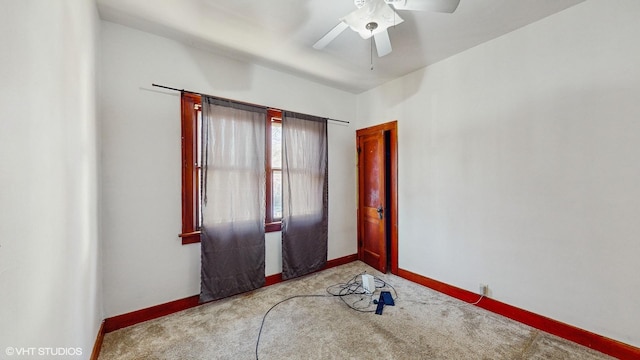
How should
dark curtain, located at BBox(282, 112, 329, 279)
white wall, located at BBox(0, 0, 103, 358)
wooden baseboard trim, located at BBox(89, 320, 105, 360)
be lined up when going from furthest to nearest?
dark curtain, located at BBox(282, 112, 329, 279)
wooden baseboard trim, located at BBox(89, 320, 105, 360)
white wall, located at BBox(0, 0, 103, 358)

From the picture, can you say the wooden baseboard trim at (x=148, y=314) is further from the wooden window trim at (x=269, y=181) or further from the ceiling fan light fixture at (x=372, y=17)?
the ceiling fan light fixture at (x=372, y=17)

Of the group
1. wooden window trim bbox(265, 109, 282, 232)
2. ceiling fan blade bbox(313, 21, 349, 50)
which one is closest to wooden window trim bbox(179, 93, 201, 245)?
wooden window trim bbox(265, 109, 282, 232)

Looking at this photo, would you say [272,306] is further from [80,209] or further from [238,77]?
[238,77]

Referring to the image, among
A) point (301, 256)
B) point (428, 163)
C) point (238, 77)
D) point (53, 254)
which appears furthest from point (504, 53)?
point (53, 254)

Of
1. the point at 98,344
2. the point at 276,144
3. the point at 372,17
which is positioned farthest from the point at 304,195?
the point at 98,344

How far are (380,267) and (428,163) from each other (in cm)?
172


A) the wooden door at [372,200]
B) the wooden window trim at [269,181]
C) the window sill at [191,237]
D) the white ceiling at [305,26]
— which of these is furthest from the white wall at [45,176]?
the wooden door at [372,200]

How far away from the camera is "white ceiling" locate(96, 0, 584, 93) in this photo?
6.62 ft

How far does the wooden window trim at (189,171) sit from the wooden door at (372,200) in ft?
8.27

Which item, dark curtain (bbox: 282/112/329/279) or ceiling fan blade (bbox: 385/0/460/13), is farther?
dark curtain (bbox: 282/112/329/279)

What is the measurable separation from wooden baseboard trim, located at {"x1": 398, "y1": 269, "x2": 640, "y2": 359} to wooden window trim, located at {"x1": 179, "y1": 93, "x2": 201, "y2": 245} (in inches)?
119

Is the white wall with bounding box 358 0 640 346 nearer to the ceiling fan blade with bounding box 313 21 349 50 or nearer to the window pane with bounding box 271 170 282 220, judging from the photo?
the ceiling fan blade with bounding box 313 21 349 50

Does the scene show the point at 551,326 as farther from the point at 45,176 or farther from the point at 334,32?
the point at 45,176

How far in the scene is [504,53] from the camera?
245 cm
